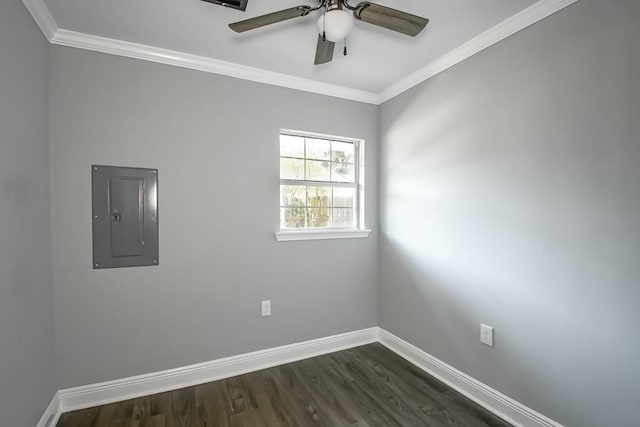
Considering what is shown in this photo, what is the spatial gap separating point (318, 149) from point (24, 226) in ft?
7.02

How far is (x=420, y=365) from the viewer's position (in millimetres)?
2471

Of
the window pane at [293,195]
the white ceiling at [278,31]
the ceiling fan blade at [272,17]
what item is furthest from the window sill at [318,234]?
the ceiling fan blade at [272,17]

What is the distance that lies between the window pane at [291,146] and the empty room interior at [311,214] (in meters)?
0.02

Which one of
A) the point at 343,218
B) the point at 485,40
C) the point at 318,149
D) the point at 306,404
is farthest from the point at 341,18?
the point at 306,404

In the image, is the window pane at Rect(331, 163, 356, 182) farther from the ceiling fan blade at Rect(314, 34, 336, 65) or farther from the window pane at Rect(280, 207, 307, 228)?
the ceiling fan blade at Rect(314, 34, 336, 65)

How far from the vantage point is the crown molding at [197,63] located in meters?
1.93

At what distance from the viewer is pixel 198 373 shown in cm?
224

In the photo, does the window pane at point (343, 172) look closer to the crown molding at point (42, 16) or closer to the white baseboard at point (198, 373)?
the white baseboard at point (198, 373)

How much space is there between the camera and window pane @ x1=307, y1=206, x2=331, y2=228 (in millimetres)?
2781

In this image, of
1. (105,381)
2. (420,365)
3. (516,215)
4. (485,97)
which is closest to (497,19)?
(485,97)

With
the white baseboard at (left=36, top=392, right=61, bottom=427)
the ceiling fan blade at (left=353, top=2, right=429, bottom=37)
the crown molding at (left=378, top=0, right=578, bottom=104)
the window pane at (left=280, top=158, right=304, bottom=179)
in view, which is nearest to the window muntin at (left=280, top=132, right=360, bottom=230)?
the window pane at (left=280, top=158, right=304, bottom=179)

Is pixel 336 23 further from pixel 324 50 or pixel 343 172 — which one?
pixel 343 172

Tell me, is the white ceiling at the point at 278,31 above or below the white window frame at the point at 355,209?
above

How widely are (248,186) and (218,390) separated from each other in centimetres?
158
